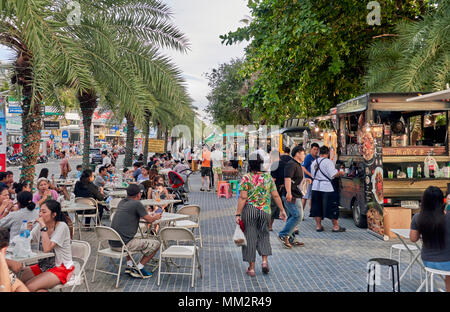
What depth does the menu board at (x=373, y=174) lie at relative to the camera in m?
8.59

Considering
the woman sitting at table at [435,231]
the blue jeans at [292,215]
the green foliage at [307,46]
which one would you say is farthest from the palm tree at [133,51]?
the woman sitting at table at [435,231]

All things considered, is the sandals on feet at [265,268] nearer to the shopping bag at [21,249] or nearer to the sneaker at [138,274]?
the sneaker at [138,274]

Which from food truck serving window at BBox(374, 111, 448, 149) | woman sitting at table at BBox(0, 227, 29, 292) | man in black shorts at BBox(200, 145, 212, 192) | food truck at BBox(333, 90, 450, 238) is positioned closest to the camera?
woman sitting at table at BBox(0, 227, 29, 292)

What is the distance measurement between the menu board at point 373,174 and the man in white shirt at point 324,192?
0.67m

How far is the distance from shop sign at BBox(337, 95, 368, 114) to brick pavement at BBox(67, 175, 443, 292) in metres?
2.79

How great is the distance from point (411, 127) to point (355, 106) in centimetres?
197

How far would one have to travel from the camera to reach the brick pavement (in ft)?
18.7

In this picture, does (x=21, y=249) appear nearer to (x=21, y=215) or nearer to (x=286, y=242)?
(x=21, y=215)

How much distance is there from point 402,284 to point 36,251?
4762mm

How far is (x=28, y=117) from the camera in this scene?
28.6 feet

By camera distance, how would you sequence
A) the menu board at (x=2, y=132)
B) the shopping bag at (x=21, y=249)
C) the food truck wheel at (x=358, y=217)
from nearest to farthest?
the shopping bag at (x=21, y=249), the food truck wheel at (x=358, y=217), the menu board at (x=2, y=132)

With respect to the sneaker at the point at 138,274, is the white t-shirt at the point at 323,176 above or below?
above

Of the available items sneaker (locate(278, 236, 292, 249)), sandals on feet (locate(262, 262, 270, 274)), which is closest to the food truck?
sneaker (locate(278, 236, 292, 249))

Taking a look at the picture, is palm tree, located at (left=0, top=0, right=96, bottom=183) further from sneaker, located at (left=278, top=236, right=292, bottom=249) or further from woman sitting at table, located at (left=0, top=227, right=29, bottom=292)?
sneaker, located at (left=278, top=236, right=292, bottom=249)
